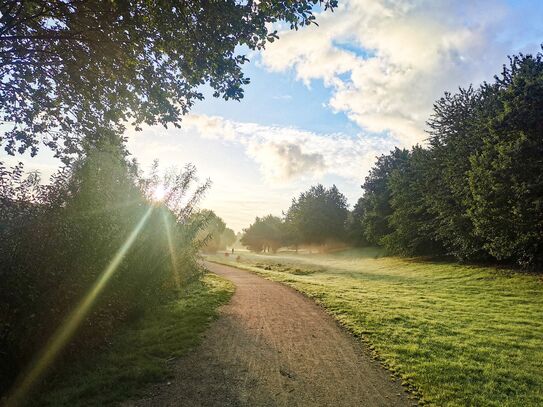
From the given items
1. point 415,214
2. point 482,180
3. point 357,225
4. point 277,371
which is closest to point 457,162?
point 482,180

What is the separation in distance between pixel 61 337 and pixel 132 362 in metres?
1.54

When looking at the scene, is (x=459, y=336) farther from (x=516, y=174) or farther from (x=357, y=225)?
(x=357, y=225)

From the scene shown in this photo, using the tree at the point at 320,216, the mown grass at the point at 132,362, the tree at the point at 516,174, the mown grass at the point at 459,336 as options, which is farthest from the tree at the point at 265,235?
the mown grass at the point at 132,362

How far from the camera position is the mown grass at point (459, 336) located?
7.43 meters

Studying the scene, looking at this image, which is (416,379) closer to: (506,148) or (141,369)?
(141,369)

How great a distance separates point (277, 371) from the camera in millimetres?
7715

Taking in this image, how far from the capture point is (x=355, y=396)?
22.0 ft

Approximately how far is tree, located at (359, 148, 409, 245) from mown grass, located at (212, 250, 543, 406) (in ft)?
103

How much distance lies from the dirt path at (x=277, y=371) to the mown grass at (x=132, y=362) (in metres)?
0.39

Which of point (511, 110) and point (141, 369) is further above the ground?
point (511, 110)

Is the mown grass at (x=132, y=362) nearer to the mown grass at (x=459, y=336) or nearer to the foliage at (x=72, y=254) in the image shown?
the foliage at (x=72, y=254)

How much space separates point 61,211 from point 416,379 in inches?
331

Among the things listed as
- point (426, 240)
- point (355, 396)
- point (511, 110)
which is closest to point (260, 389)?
point (355, 396)

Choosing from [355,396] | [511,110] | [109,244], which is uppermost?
[511,110]
